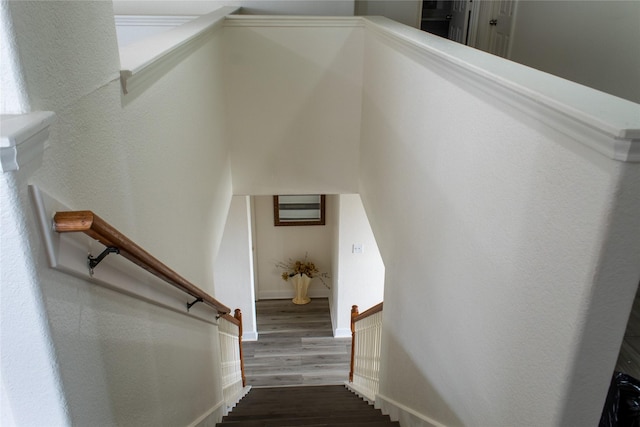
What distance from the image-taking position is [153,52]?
6.88ft

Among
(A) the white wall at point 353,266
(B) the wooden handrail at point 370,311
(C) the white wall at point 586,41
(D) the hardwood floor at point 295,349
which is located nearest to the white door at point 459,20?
(C) the white wall at point 586,41

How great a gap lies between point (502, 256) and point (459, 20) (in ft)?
20.9

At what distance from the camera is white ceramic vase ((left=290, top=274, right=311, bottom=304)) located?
841 centimetres

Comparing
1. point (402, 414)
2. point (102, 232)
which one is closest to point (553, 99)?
point (102, 232)

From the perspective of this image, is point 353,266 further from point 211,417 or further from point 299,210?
point 211,417

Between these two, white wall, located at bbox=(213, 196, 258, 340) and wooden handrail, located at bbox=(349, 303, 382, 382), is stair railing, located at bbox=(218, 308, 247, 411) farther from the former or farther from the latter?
white wall, located at bbox=(213, 196, 258, 340)

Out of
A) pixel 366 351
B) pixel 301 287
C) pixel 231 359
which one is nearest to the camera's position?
pixel 231 359

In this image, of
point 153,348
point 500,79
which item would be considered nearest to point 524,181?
point 500,79

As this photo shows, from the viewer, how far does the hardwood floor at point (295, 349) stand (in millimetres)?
6832

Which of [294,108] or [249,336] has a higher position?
[294,108]

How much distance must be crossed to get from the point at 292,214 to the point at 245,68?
14.1ft

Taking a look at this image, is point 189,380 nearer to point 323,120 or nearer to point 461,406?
point 461,406

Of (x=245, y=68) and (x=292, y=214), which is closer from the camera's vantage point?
(x=245, y=68)

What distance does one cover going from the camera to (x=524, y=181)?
4.83 feet
